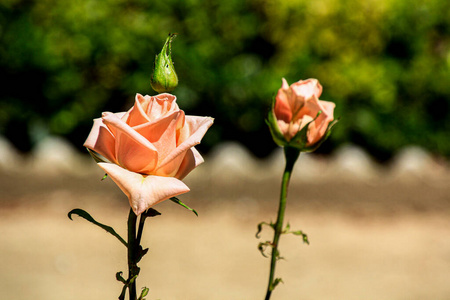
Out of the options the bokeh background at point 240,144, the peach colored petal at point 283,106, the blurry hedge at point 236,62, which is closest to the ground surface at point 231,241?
the bokeh background at point 240,144

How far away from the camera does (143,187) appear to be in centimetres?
67

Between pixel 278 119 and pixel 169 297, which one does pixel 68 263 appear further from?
pixel 278 119

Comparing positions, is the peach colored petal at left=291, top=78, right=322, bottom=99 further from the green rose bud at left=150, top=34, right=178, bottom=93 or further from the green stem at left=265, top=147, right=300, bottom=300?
the green rose bud at left=150, top=34, right=178, bottom=93

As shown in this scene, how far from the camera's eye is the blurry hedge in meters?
4.16

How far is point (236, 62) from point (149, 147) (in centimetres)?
376

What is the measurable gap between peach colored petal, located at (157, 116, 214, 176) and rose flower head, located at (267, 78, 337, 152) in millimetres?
238

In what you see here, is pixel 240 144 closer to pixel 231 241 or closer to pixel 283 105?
→ pixel 231 241

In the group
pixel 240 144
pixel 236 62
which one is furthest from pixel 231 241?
pixel 236 62

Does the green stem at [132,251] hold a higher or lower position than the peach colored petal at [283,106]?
lower

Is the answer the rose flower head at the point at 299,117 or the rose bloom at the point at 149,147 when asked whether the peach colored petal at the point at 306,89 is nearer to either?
the rose flower head at the point at 299,117

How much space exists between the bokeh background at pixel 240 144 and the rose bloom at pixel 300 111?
7.22 feet

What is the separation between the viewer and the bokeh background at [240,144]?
334cm

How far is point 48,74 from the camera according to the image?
163 inches

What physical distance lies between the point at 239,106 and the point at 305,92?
3.26 meters
